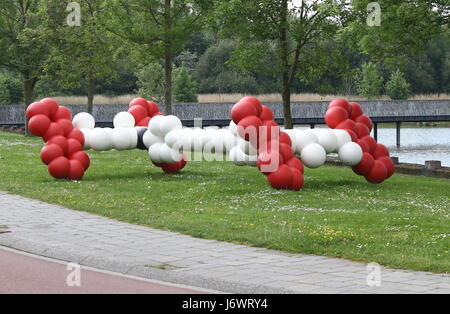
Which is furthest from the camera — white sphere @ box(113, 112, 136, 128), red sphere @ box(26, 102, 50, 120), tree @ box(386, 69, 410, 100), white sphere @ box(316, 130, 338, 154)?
tree @ box(386, 69, 410, 100)

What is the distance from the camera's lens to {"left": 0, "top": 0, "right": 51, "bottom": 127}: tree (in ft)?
143

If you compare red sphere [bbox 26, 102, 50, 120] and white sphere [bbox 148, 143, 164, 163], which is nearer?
red sphere [bbox 26, 102, 50, 120]

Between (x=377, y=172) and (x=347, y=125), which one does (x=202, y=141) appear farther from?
(x=377, y=172)

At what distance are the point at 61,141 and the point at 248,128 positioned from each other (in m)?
5.04

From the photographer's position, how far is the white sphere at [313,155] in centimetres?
1938

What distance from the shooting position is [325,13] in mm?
29703

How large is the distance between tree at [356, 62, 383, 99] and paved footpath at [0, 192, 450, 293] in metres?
62.4

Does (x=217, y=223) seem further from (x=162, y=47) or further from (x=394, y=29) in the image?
(x=162, y=47)

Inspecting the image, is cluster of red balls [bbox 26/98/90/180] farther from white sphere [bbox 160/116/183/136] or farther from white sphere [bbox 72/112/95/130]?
white sphere [bbox 160/116/183/136]

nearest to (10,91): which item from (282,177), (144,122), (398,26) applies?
(144,122)

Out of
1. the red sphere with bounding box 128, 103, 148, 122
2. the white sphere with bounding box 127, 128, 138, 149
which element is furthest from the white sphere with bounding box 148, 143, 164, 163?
the red sphere with bounding box 128, 103, 148, 122

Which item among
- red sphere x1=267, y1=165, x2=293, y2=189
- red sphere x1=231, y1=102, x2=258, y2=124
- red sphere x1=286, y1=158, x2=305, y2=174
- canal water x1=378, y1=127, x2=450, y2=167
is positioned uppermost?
red sphere x1=231, y1=102, x2=258, y2=124

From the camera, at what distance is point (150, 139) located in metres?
21.8
